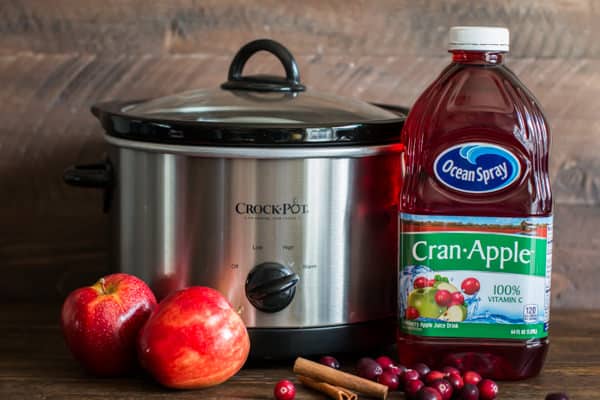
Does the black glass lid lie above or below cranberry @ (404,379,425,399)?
above

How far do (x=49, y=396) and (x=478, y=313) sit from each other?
1.69 ft

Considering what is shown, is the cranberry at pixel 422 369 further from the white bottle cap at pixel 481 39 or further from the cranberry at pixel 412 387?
the white bottle cap at pixel 481 39

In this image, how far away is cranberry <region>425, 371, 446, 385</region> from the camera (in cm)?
109

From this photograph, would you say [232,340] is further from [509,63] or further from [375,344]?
[509,63]

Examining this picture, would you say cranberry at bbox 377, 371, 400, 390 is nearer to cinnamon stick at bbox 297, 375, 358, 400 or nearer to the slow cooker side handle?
cinnamon stick at bbox 297, 375, 358, 400

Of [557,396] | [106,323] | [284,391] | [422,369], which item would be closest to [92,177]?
[106,323]

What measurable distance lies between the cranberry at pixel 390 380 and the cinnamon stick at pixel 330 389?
0.05 meters

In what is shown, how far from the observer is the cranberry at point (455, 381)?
1.08 m

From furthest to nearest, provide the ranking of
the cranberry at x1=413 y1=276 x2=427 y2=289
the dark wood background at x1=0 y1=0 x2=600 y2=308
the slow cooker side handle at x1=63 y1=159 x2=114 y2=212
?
the dark wood background at x1=0 y1=0 x2=600 y2=308 → the slow cooker side handle at x1=63 y1=159 x2=114 y2=212 → the cranberry at x1=413 y1=276 x2=427 y2=289

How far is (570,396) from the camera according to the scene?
109 centimetres

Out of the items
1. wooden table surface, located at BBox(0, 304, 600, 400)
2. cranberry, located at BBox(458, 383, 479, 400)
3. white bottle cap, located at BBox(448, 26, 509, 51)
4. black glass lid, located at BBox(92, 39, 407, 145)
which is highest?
white bottle cap, located at BBox(448, 26, 509, 51)

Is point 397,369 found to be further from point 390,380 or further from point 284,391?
point 284,391

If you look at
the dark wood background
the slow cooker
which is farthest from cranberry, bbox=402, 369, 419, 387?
the dark wood background

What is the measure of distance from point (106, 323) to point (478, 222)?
0.46 metres
